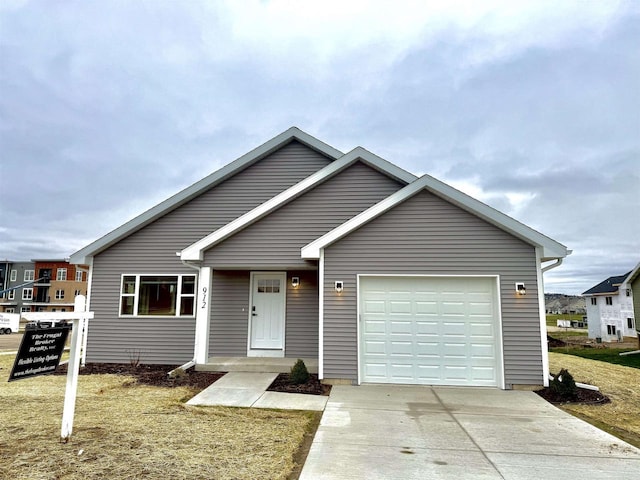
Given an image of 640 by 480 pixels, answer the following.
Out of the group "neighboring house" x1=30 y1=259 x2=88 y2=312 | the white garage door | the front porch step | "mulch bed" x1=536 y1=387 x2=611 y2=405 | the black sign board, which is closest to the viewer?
the black sign board

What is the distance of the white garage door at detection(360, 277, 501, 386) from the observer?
7.55 metres

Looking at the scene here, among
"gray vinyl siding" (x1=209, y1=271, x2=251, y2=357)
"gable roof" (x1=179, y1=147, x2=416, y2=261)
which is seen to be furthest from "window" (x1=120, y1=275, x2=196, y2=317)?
"gable roof" (x1=179, y1=147, x2=416, y2=261)

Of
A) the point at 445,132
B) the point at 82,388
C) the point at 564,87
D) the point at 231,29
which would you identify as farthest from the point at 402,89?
the point at 82,388

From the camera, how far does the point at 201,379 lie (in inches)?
311

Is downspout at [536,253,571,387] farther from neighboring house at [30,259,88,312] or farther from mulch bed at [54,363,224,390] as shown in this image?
neighboring house at [30,259,88,312]

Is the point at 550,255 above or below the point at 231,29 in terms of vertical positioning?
below

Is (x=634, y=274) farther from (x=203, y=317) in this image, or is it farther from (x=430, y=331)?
(x=203, y=317)

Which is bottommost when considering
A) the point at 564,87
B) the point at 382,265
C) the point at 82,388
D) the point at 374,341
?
the point at 82,388

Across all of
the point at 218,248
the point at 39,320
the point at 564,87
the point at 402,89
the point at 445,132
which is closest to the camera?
the point at 39,320

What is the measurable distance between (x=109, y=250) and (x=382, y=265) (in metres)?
7.35

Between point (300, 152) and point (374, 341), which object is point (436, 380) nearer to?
point (374, 341)

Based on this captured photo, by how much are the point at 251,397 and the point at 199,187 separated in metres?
6.00

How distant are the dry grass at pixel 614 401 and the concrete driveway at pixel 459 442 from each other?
1.29 feet

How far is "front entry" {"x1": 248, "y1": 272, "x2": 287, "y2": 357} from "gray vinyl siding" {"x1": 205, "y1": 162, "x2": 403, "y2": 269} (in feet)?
3.02
